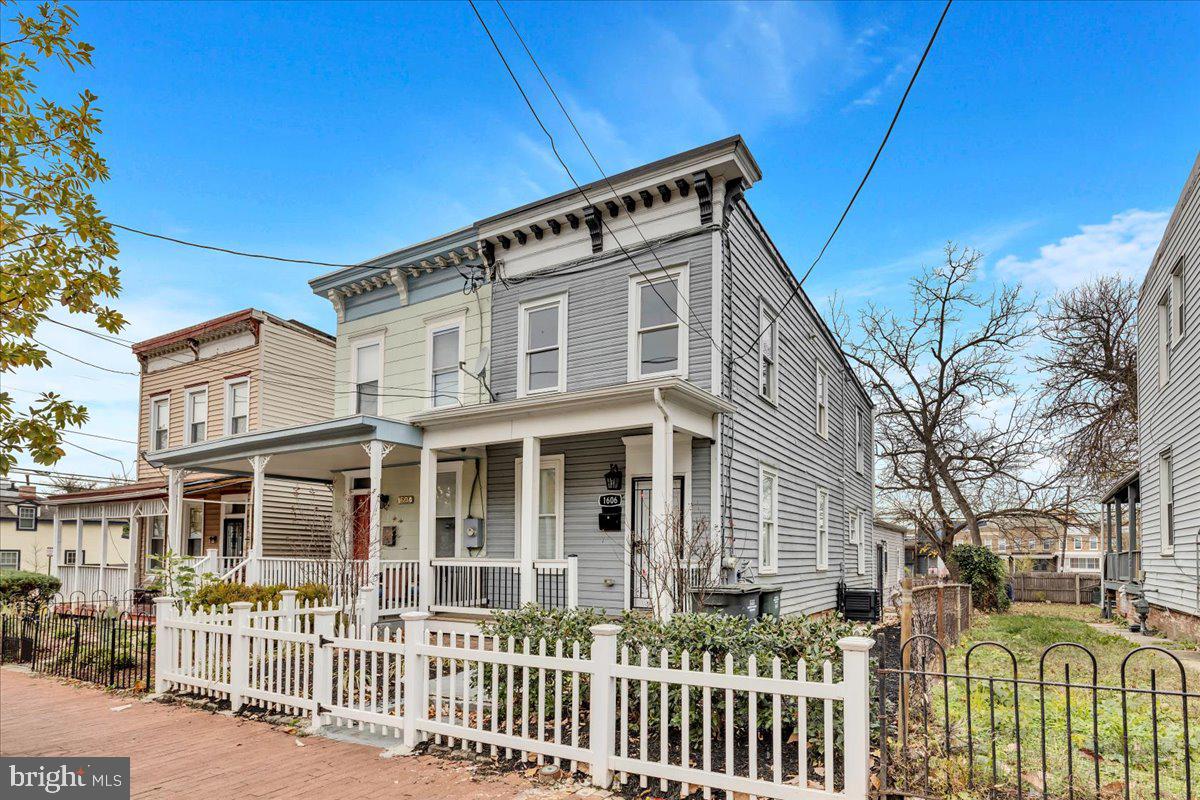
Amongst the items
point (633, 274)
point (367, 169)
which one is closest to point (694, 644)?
→ point (633, 274)

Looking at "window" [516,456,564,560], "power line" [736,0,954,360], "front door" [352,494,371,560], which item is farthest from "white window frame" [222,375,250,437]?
"power line" [736,0,954,360]

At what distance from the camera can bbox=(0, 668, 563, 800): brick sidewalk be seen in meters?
5.79

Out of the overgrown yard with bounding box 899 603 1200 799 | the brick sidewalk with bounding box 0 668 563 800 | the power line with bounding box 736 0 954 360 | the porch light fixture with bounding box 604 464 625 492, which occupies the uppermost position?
the power line with bounding box 736 0 954 360

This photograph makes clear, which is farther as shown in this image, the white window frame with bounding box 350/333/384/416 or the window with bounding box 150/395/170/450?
the window with bounding box 150/395/170/450

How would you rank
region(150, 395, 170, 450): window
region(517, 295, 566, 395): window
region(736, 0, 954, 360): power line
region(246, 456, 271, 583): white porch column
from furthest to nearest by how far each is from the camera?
region(150, 395, 170, 450): window
region(246, 456, 271, 583): white porch column
region(517, 295, 566, 395): window
region(736, 0, 954, 360): power line

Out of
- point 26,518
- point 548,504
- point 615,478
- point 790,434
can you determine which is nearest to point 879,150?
point 615,478

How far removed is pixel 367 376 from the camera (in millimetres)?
17094

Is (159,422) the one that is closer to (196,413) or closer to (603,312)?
(196,413)

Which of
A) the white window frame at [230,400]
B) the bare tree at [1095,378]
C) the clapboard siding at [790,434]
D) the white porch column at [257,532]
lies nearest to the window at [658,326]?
the clapboard siding at [790,434]

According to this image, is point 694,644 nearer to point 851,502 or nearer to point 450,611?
point 450,611

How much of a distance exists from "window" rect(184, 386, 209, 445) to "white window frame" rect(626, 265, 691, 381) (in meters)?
13.8

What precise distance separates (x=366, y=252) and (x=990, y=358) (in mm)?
22780

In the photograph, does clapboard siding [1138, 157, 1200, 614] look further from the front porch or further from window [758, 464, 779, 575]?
the front porch

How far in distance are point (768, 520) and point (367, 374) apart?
902cm
